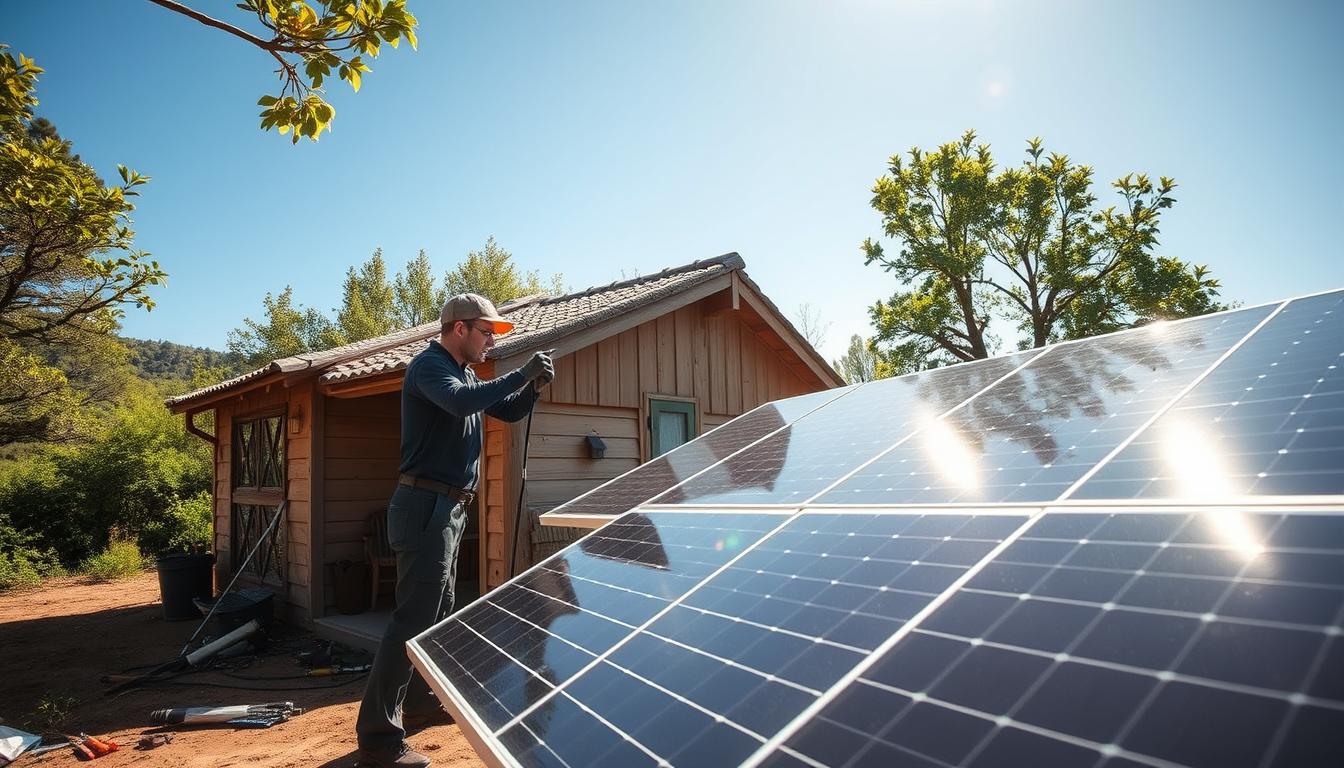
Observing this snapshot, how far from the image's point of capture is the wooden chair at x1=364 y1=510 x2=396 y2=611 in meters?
8.41

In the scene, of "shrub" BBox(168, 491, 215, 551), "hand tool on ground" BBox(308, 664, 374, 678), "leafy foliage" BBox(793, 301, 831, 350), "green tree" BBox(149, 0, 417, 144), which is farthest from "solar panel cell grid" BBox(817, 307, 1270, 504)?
"leafy foliage" BBox(793, 301, 831, 350)

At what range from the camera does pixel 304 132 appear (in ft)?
12.3

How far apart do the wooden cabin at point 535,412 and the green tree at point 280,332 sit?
2501cm

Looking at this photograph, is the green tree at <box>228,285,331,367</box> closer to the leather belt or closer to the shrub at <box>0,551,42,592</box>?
the shrub at <box>0,551,42,592</box>

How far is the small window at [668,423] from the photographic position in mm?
8477

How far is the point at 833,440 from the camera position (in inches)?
139

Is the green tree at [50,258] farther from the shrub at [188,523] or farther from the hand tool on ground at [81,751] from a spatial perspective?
the hand tool on ground at [81,751]

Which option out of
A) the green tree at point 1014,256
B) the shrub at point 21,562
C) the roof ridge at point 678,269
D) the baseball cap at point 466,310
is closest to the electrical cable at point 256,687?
the baseball cap at point 466,310

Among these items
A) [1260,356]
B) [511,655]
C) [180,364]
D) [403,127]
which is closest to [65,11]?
[403,127]

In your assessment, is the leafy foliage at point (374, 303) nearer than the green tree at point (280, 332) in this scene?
Yes

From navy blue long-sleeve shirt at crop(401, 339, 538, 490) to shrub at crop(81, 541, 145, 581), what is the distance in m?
16.4

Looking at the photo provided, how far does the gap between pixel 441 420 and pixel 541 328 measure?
327 centimetres

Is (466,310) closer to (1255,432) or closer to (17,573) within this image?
(1255,432)

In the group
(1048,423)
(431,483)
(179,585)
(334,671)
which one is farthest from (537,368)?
(179,585)
